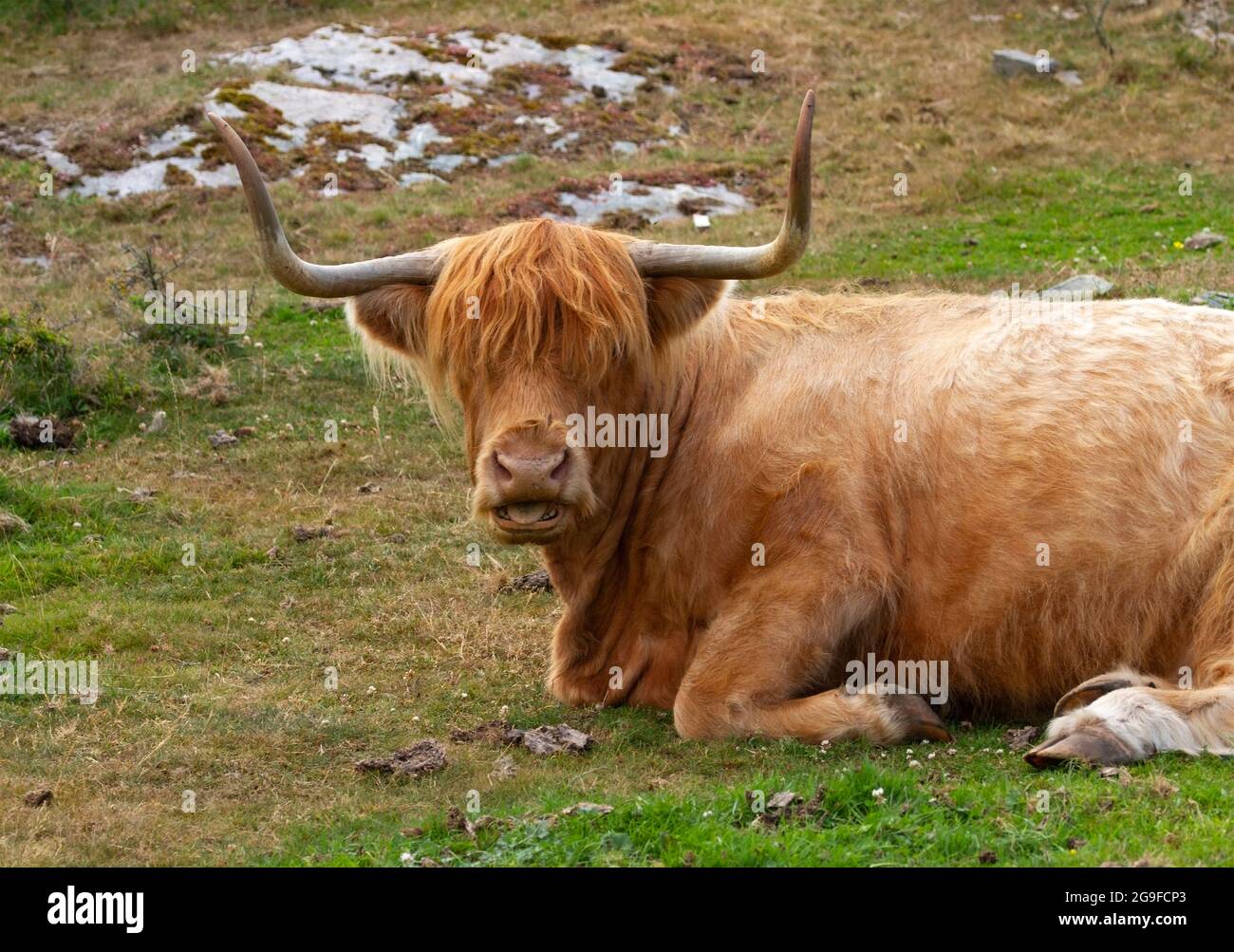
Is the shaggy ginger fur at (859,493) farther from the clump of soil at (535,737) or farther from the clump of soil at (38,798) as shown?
the clump of soil at (38,798)

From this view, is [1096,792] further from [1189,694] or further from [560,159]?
[560,159]

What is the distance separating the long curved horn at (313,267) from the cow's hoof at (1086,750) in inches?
139

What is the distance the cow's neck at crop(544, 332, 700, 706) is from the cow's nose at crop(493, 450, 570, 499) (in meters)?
0.90

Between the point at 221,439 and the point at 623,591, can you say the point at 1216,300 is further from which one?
the point at 221,439

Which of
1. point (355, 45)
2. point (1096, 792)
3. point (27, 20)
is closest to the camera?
point (1096, 792)

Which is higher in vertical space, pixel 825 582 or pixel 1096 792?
pixel 825 582

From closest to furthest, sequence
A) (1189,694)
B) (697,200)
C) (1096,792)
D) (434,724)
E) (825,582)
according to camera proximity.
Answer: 1. (1096,792)
2. (1189,694)
3. (825,582)
4. (434,724)
5. (697,200)

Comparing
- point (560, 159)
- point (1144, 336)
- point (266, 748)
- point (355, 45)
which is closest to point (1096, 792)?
point (1144, 336)

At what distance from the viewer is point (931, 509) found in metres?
6.60

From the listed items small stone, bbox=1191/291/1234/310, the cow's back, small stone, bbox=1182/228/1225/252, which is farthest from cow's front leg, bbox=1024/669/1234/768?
small stone, bbox=1182/228/1225/252

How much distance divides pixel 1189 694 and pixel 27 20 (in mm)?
28248

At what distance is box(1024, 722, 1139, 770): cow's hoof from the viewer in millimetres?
5566

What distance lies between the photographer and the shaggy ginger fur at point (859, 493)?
20.5 feet

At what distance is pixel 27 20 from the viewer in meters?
28.6
